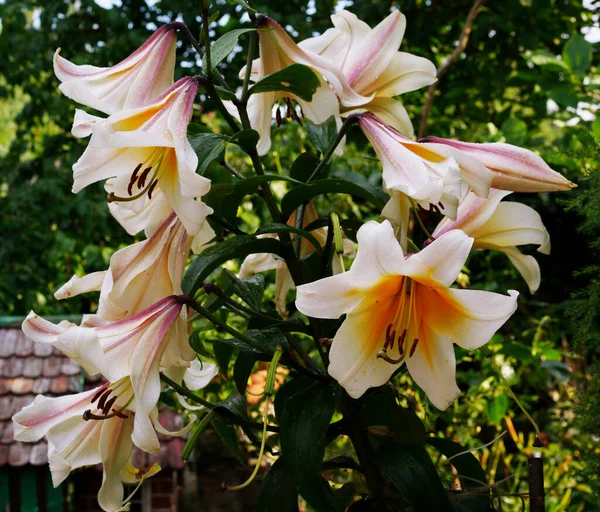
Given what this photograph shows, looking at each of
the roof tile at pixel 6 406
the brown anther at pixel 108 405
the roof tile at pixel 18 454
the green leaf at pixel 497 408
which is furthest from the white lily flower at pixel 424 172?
the roof tile at pixel 6 406

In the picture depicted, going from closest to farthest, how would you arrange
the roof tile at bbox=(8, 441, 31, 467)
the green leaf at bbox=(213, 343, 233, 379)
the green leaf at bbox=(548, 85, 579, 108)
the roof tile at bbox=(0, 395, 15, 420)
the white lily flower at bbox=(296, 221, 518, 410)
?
the white lily flower at bbox=(296, 221, 518, 410), the green leaf at bbox=(213, 343, 233, 379), the green leaf at bbox=(548, 85, 579, 108), the roof tile at bbox=(8, 441, 31, 467), the roof tile at bbox=(0, 395, 15, 420)

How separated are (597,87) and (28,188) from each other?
2303 mm

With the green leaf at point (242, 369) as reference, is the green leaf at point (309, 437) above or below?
above

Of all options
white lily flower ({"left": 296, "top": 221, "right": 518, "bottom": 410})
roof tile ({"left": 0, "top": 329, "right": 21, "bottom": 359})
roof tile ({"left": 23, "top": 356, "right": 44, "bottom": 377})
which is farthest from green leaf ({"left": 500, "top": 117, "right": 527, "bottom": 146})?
roof tile ({"left": 0, "top": 329, "right": 21, "bottom": 359})

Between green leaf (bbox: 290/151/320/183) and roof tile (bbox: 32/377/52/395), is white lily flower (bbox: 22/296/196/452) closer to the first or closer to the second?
green leaf (bbox: 290/151/320/183)

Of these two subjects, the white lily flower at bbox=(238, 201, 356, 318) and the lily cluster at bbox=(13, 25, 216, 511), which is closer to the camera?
the lily cluster at bbox=(13, 25, 216, 511)

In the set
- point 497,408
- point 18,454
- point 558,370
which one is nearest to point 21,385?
point 18,454

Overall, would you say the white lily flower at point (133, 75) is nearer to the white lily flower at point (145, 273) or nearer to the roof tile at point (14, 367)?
the white lily flower at point (145, 273)

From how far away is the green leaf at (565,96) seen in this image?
164 centimetres

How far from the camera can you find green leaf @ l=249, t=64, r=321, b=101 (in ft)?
2.39

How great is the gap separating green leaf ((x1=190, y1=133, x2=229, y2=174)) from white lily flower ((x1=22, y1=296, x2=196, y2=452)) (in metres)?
0.14

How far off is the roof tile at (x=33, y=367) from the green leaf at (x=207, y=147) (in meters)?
2.05

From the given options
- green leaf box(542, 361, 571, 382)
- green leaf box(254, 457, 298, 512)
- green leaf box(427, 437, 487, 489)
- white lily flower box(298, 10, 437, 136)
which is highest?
white lily flower box(298, 10, 437, 136)

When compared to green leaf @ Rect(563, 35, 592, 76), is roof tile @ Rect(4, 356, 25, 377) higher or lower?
lower
